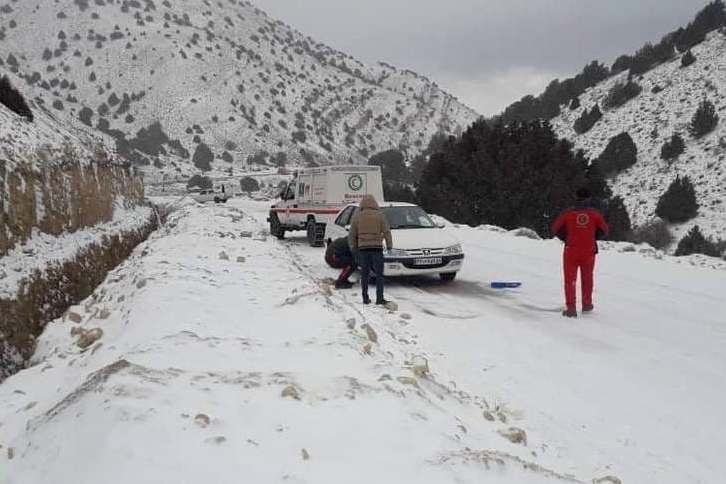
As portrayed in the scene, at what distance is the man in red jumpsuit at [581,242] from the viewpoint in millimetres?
8820

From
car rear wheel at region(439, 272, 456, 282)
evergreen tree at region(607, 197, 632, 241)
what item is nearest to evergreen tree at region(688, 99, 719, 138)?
evergreen tree at region(607, 197, 632, 241)

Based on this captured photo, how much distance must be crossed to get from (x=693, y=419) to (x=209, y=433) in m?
4.11

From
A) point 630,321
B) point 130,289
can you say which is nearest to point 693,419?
point 630,321

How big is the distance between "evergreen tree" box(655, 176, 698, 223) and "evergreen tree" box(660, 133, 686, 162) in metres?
6.16

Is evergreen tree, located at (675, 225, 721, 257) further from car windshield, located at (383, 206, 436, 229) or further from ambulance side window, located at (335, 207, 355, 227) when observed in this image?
ambulance side window, located at (335, 207, 355, 227)

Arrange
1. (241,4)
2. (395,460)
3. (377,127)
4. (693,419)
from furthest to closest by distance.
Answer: (241,4) → (377,127) → (693,419) → (395,460)

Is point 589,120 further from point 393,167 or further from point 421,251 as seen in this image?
point 421,251

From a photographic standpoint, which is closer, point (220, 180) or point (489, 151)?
point (489, 151)

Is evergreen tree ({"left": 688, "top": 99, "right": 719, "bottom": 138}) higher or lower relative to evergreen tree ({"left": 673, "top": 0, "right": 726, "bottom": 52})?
lower

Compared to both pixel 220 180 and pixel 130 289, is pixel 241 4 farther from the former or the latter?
→ pixel 130 289

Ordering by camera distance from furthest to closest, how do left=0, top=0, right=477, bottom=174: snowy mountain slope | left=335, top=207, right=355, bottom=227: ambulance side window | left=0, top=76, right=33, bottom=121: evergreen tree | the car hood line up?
left=0, top=0, right=477, bottom=174: snowy mountain slope
left=0, top=76, right=33, bottom=121: evergreen tree
left=335, top=207, right=355, bottom=227: ambulance side window
the car hood

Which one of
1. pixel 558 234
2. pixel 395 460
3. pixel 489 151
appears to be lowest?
pixel 395 460

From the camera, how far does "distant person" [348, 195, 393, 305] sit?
942 centimetres

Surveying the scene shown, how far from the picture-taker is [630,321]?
847 centimetres
